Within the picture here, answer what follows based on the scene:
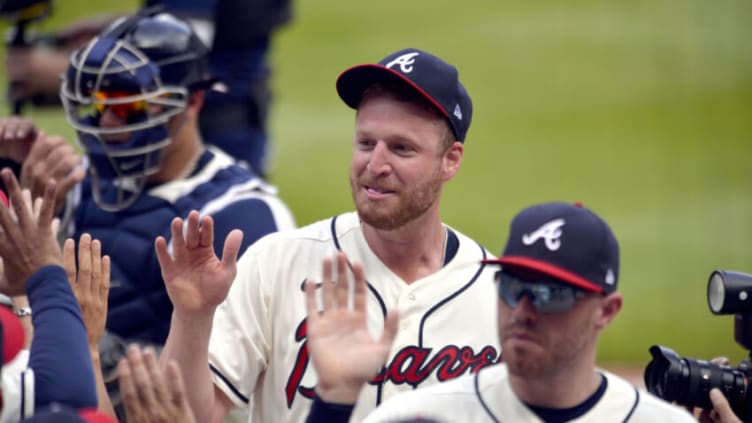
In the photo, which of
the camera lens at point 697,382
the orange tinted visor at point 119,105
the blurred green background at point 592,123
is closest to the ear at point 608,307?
the camera lens at point 697,382

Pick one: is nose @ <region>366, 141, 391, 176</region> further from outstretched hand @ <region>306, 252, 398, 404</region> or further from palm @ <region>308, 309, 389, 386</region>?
palm @ <region>308, 309, 389, 386</region>

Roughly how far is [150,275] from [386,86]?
1329 millimetres

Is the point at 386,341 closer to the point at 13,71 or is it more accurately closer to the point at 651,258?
the point at 13,71

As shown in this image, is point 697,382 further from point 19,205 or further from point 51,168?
point 51,168

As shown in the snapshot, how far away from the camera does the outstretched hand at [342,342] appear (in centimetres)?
309

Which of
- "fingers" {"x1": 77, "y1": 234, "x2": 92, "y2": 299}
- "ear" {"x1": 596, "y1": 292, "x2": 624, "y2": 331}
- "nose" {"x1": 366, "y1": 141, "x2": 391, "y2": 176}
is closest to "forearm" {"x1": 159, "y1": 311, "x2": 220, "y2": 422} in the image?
"fingers" {"x1": 77, "y1": 234, "x2": 92, "y2": 299}

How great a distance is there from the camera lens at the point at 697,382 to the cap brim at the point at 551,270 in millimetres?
590

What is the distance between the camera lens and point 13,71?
20.9 ft

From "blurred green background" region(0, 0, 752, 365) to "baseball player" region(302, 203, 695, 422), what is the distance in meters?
5.29

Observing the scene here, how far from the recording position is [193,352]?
141 inches

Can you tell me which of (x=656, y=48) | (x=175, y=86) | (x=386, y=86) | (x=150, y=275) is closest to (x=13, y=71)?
(x=175, y=86)

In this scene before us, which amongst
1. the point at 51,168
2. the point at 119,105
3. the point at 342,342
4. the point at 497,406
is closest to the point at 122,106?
the point at 119,105

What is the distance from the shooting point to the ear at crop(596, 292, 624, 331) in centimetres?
328

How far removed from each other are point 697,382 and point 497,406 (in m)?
0.72
